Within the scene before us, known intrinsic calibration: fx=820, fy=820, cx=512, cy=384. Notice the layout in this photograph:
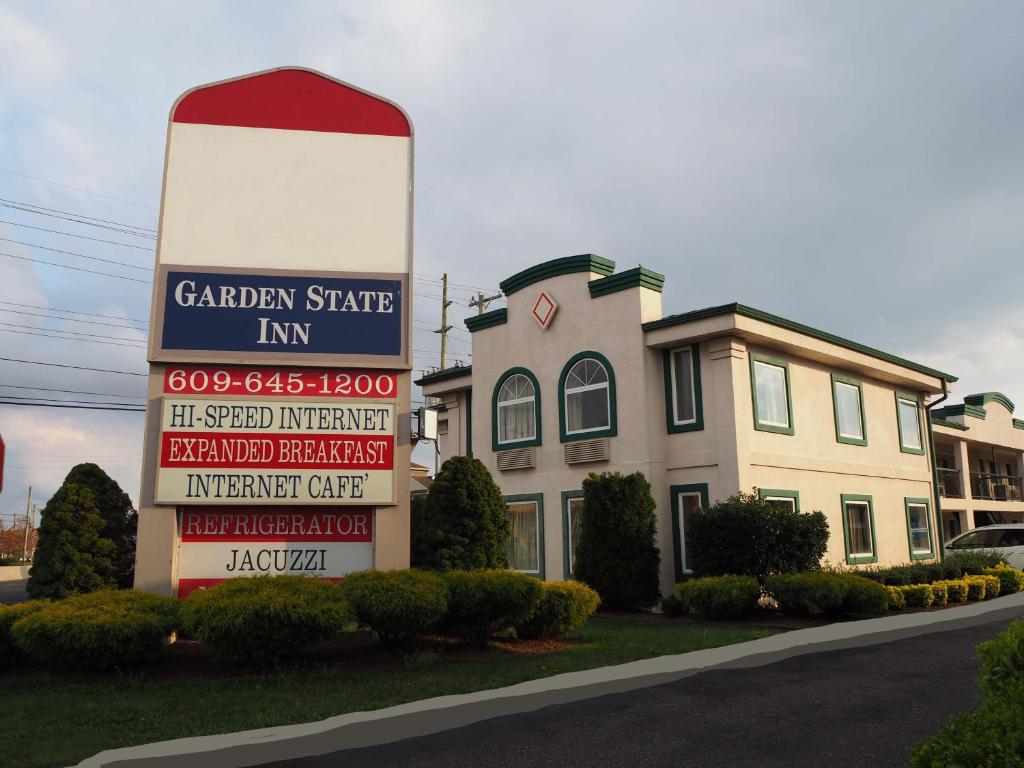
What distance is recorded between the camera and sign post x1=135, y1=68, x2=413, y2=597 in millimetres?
10094

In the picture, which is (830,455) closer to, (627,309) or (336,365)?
(627,309)

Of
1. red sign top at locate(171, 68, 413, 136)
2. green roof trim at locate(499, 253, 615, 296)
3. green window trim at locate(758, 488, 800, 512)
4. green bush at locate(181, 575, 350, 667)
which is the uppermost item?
green roof trim at locate(499, 253, 615, 296)

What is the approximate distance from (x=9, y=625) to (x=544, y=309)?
1407 centimetres

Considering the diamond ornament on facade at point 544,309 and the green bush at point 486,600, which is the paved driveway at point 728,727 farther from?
the diamond ornament on facade at point 544,309

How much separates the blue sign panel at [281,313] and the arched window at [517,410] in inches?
408

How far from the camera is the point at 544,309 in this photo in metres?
20.7

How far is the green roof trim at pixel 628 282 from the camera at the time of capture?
1891 cm

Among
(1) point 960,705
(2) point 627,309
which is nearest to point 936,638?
(1) point 960,705

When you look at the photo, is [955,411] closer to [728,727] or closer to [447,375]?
[447,375]

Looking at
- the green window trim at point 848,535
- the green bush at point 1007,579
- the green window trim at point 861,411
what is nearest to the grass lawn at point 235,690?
the green window trim at point 848,535

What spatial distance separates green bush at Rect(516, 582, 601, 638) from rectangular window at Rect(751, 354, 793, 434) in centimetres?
817

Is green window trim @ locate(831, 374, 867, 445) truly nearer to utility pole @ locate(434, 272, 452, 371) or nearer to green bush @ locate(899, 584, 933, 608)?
green bush @ locate(899, 584, 933, 608)

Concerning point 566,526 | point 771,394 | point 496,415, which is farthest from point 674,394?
point 496,415

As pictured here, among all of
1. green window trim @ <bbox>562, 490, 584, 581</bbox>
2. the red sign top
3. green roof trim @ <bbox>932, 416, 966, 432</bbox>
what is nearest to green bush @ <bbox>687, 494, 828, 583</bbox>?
green window trim @ <bbox>562, 490, 584, 581</bbox>
